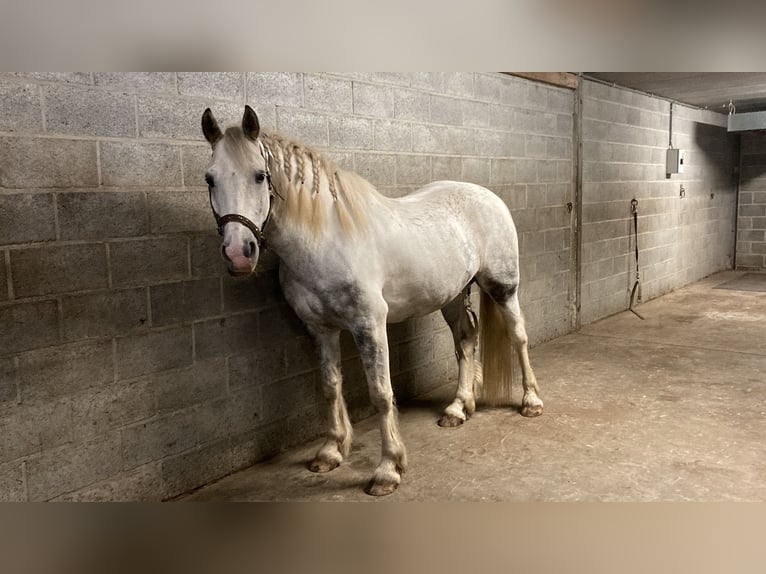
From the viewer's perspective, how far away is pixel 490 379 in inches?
120

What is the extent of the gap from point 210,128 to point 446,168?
1.85m

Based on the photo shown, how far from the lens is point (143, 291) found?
80.0 inches

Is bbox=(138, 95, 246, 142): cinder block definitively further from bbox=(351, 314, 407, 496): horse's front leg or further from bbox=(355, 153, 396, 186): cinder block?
bbox=(351, 314, 407, 496): horse's front leg

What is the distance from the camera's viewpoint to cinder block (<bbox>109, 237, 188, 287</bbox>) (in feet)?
6.42

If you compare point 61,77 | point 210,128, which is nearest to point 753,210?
point 210,128

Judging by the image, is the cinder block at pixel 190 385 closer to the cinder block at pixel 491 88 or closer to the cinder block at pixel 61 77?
the cinder block at pixel 61 77

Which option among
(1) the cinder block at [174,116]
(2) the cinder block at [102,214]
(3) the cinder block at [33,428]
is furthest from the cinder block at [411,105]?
(3) the cinder block at [33,428]

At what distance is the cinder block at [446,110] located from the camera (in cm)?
327

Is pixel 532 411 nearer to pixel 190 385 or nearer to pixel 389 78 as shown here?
pixel 190 385

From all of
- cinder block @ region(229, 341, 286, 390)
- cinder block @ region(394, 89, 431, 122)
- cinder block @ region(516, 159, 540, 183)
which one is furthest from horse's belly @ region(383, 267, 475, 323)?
cinder block @ region(516, 159, 540, 183)

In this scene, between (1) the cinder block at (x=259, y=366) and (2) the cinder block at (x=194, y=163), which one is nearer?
(2) the cinder block at (x=194, y=163)

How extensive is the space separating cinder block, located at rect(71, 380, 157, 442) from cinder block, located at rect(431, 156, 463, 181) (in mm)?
1933

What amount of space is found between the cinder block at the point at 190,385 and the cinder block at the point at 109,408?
1.6 inches
